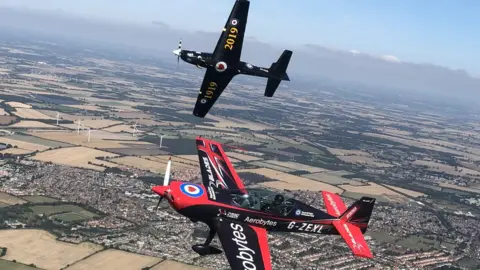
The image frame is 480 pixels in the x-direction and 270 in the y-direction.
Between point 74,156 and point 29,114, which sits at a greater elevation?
point 74,156

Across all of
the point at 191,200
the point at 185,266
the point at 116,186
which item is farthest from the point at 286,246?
the point at 191,200

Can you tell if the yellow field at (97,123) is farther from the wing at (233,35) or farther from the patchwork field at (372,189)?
the wing at (233,35)

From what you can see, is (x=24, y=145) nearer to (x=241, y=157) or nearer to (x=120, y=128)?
(x=120, y=128)

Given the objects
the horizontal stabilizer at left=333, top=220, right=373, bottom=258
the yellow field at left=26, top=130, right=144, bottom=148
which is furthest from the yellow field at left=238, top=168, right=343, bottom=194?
the horizontal stabilizer at left=333, top=220, right=373, bottom=258

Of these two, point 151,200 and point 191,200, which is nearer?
point 191,200

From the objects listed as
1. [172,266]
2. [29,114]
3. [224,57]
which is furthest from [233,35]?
[29,114]

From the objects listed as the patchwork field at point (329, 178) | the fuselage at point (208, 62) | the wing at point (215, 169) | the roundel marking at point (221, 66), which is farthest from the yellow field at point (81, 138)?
the wing at point (215, 169)

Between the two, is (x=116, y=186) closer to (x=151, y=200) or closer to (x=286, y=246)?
(x=151, y=200)
